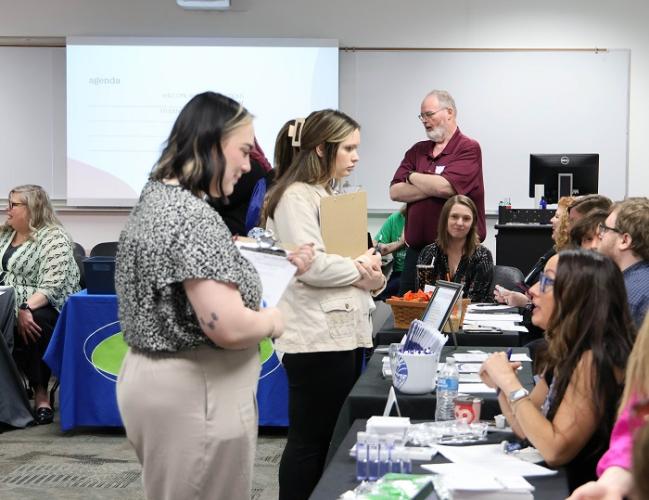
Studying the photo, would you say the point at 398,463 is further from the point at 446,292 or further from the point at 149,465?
the point at 446,292

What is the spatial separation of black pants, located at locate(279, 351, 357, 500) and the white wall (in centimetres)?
496

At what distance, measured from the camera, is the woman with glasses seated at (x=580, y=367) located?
2.11m

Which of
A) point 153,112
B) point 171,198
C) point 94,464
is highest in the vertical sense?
point 153,112

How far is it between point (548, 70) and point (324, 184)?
5.07 m

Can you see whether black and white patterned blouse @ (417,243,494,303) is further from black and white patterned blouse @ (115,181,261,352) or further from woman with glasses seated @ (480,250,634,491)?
black and white patterned blouse @ (115,181,261,352)

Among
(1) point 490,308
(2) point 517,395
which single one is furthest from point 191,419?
(1) point 490,308

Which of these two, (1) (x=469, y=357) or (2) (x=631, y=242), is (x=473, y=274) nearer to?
(1) (x=469, y=357)

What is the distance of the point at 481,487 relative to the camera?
5.76ft

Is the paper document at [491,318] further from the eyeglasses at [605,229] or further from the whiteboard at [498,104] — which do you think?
→ the whiteboard at [498,104]

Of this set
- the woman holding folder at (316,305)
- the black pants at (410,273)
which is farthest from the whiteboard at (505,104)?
the woman holding folder at (316,305)

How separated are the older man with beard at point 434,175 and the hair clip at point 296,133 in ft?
6.18

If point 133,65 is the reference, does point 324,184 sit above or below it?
below

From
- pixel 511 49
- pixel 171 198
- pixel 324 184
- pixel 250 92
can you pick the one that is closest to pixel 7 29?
pixel 250 92

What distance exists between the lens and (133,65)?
7680mm
